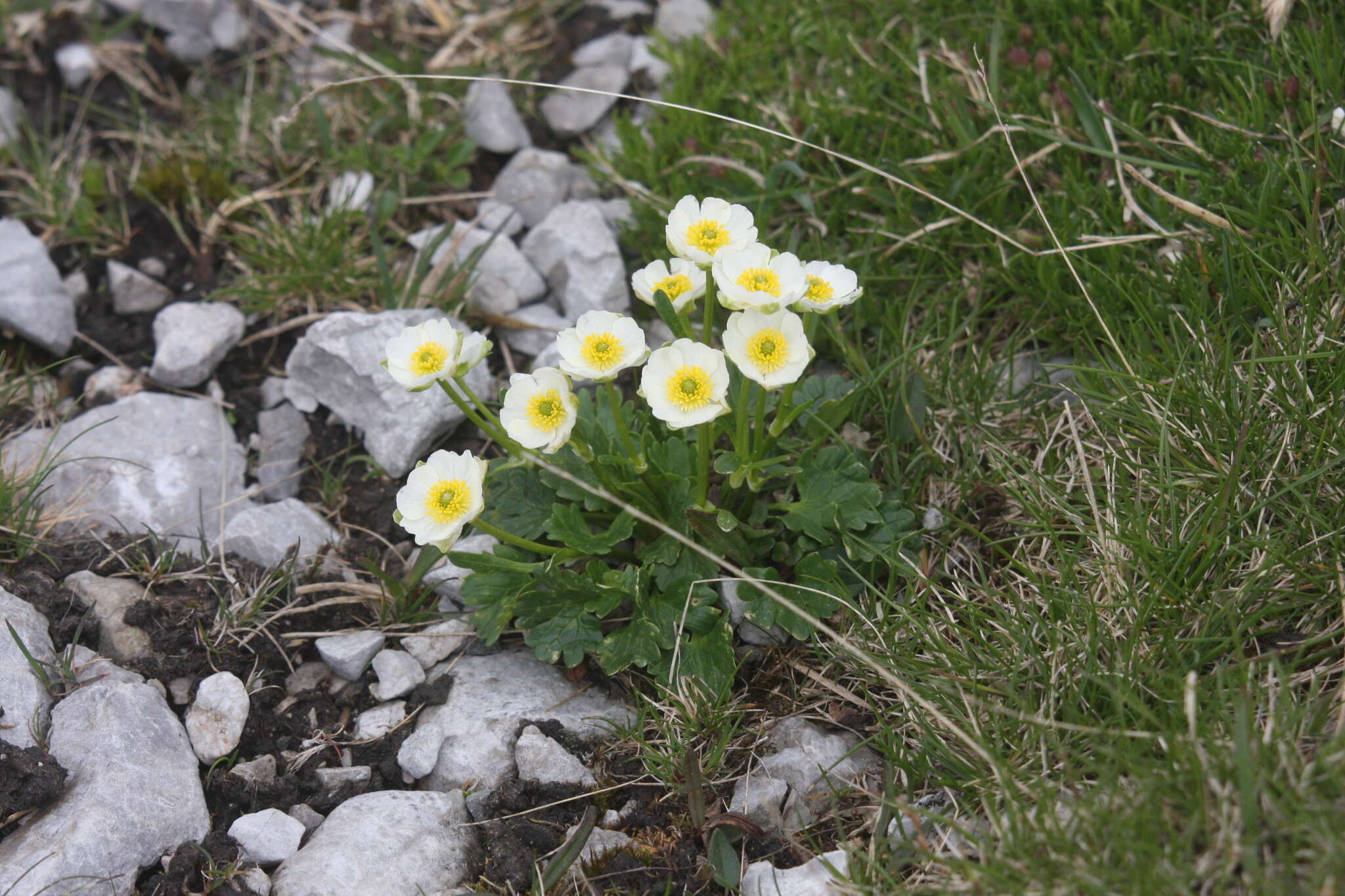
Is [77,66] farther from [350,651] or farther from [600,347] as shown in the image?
[600,347]

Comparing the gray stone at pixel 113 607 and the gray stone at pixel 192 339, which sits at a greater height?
the gray stone at pixel 192 339

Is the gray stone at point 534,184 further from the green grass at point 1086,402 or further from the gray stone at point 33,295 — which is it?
the gray stone at point 33,295

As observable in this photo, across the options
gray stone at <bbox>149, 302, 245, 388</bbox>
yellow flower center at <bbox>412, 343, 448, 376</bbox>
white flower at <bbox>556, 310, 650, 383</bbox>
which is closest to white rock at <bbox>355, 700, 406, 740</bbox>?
yellow flower center at <bbox>412, 343, 448, 376</bbox>

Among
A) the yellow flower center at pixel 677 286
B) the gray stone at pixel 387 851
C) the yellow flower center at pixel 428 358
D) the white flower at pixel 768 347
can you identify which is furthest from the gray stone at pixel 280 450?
the white flower at pixel 768 347

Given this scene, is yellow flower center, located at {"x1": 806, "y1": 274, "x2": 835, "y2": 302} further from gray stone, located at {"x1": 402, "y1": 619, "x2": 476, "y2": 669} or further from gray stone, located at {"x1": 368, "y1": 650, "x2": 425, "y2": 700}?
gray stone, located at {"x1": 368, "y1": 650, "x2": 425, "y2": 700}

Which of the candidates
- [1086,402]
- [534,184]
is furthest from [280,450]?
[1086,402]

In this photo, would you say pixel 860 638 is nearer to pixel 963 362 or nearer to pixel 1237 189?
pixel 963 362
